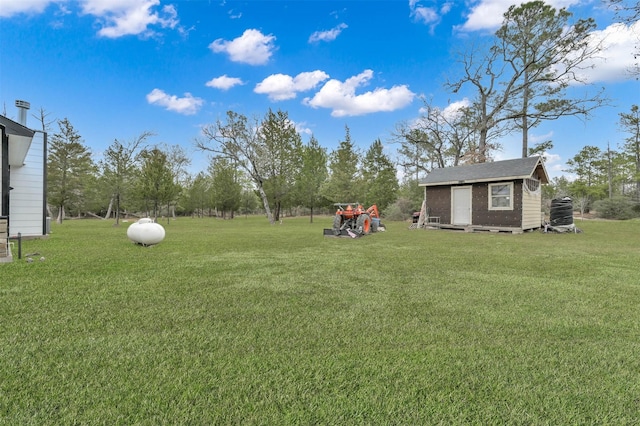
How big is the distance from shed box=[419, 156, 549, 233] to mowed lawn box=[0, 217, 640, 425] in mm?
8433

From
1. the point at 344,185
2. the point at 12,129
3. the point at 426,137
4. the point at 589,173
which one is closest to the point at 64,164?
the point at 12,129

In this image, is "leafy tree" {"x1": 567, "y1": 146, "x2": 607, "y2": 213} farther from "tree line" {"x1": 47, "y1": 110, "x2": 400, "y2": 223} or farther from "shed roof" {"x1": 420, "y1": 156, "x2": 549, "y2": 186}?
"shed roof" {"x1": 420, "y1": 156, "x2": 549, "y2": 186}

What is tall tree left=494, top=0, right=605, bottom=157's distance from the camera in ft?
53.1

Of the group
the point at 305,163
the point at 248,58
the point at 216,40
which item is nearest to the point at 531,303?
the point at 216,40

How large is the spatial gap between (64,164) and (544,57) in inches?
1286

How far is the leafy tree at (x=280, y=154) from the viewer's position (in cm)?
2238

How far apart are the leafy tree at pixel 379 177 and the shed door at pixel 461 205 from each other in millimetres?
11892

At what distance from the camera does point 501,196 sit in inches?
484

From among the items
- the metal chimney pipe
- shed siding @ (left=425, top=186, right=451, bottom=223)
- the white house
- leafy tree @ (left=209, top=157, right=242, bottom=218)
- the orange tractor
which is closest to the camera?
the white house

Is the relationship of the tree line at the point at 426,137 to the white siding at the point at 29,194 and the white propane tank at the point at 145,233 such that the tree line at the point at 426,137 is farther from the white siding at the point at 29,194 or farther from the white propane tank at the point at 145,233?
the white propane tank at the point at 145,233

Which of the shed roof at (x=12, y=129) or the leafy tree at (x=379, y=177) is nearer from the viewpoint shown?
the shed roof at (x=12, y=129)

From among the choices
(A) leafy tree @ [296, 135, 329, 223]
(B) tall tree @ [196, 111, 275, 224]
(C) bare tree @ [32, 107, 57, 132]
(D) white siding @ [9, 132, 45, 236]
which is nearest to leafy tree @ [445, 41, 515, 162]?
(A) leafy tree @ [296, 135, 329, 223]

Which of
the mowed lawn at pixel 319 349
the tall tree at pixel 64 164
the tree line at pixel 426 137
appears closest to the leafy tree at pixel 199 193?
the tree line at pixel 426 137

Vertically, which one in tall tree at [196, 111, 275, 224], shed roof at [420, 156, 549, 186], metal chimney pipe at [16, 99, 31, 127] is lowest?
shed roof at [420, 156, 549, 186]
